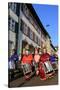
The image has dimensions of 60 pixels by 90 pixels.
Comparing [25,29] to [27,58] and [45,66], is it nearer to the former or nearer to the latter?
[27,58]

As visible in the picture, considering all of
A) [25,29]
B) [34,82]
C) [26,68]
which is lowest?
[34,82]

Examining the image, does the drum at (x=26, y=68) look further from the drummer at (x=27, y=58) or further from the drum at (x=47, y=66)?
the drum at (x=47, y=66)

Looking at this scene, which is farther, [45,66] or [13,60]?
[45,66]

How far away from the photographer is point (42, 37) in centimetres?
228

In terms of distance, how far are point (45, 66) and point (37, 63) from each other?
99 mm

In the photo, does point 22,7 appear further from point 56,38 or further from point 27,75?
point 27,75

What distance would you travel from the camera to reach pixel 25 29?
2193mm

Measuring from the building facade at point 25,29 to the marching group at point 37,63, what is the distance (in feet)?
0.17

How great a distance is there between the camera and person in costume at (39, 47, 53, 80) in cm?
225

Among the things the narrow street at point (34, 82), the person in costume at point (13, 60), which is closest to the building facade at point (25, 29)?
the person in costume at point (13, 60)

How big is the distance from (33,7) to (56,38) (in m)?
0.39

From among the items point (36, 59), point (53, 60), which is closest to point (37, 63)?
point (36, 59)

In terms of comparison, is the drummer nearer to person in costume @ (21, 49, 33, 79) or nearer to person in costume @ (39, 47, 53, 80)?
person in costume @ (21, 49, 33, 79)

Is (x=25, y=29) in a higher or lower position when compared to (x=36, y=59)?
higher
